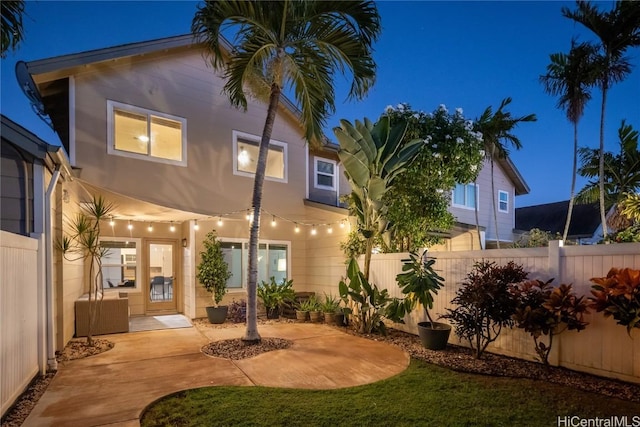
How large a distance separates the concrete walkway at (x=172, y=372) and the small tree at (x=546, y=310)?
6.26ft

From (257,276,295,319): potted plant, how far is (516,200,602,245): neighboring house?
11399 mm

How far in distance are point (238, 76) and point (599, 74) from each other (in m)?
9.13

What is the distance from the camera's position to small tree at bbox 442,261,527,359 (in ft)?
17.1

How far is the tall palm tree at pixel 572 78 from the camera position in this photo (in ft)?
30.9

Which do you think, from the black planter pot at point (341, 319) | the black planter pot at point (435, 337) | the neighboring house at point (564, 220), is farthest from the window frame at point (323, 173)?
the neighboring house at point (564, 220)

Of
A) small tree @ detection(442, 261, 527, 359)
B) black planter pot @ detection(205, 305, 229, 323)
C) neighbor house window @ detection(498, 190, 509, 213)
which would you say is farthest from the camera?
neighbor house window @ detection(498, 190, 509, 213)

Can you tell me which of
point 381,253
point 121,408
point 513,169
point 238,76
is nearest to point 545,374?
point 381,253

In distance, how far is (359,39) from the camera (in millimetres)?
6359

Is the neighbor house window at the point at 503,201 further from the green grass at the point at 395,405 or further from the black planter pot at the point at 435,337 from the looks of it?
the green grass at the point at 395,405

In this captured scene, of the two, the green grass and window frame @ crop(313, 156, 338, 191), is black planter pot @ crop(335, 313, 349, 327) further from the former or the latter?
window frame @ crop(313, 156, 338, 191)

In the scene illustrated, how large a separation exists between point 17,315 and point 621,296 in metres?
6.83

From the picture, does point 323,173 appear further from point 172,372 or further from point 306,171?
point 172,372

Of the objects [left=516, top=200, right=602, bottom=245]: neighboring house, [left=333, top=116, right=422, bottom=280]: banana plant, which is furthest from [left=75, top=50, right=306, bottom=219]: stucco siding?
[left=516, top=200, right=602, bottom=245]: neighboring house

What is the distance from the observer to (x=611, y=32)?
29.3ft
